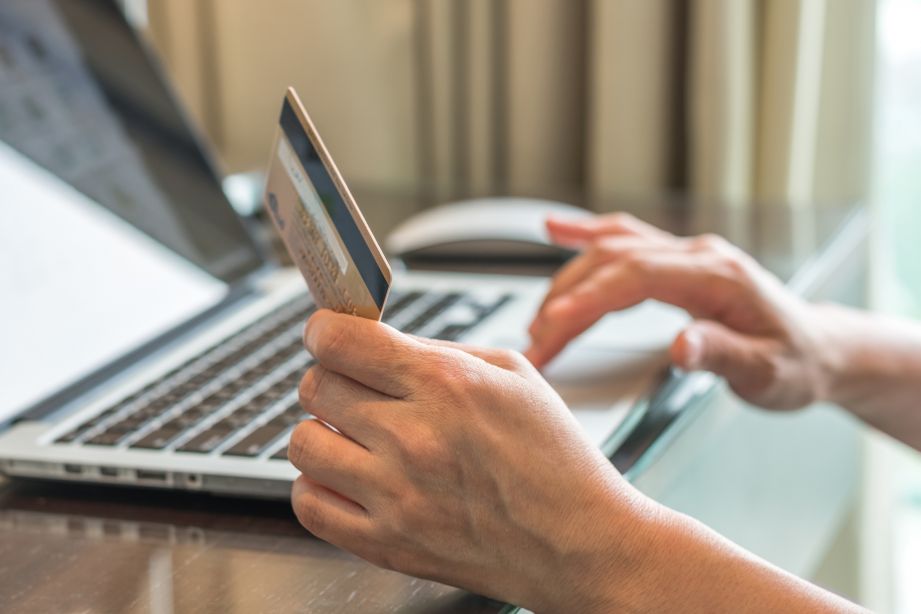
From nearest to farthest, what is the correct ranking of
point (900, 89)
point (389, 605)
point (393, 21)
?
point (389, 605)
point (393, 21)
point (900, 89)

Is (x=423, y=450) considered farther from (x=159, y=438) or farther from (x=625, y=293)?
(x=625, y=293)

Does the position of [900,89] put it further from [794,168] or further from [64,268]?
[64,268]

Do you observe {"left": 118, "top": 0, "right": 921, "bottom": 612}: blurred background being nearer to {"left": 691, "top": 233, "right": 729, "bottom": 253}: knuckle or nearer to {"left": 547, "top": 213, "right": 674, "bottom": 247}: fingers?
{"left": 547, "top": 213, "right": 674, "bottom": 247}: fingers

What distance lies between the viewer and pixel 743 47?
1.32m

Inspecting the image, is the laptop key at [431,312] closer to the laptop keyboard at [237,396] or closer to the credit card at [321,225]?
the laptop keyboard at [237,396]

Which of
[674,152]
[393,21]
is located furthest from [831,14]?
[393,21]

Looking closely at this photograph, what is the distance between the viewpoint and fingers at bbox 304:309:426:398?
20.5 inches

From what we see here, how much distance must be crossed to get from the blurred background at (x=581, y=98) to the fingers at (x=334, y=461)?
685 mm

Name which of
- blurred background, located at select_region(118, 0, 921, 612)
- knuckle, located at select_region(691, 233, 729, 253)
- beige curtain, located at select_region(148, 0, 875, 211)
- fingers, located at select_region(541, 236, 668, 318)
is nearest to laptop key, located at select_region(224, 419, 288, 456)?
fingers, located at select_region(541, 236, 668, 318)

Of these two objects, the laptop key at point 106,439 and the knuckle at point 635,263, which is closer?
the laptop key at point 106,439

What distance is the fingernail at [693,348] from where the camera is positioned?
2.51ft

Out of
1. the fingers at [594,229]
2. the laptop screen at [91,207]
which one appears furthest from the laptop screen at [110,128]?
the fingers at [594,229]

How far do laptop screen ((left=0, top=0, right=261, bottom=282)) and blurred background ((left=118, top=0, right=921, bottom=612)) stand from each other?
0.27 meters

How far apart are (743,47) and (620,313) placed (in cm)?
52
